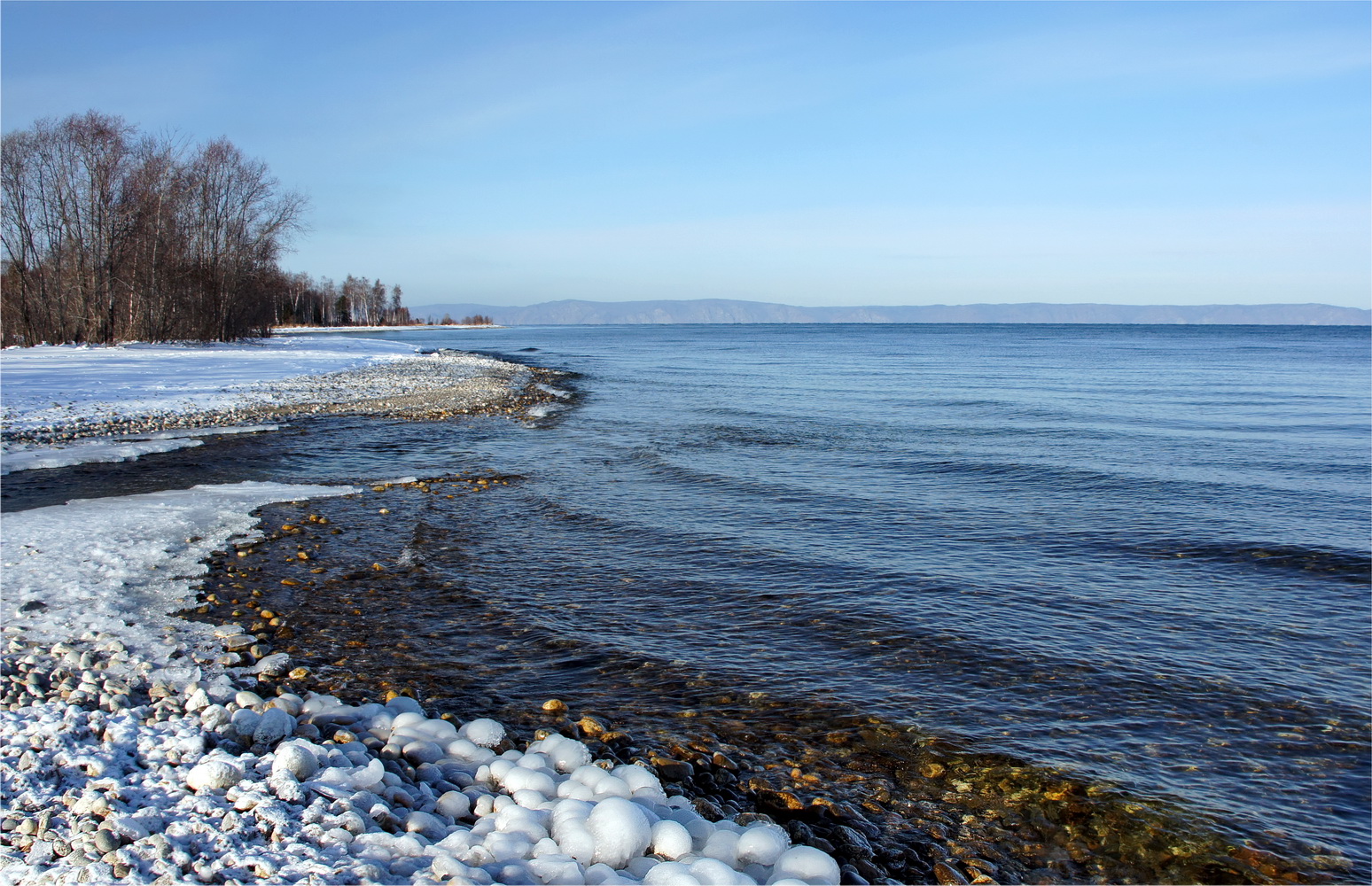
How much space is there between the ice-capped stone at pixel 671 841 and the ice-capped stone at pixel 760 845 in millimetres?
258

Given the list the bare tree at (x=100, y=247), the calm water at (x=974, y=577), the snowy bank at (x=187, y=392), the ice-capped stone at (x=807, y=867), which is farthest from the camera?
the bare tree at (x=100, y=247)

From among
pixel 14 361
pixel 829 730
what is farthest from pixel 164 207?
pixel 829 730

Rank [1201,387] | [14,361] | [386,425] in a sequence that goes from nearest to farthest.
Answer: [386,425] < [14,361] < [1201,387]

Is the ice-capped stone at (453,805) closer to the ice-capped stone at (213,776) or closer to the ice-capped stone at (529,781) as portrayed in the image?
the ice-capped stone at (529,781)

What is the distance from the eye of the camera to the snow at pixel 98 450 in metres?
12.6

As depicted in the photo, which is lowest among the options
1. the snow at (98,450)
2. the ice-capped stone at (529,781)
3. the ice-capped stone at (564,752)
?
the ice-capped stone at (564,752)

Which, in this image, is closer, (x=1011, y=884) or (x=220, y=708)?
(x=1011, y=884)

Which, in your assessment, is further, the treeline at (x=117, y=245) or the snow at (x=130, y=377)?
the treeline at (x=117, y=245)

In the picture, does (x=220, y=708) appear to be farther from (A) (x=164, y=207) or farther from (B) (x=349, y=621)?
(A) (x=164, y=207)

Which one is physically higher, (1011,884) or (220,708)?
(220,708)

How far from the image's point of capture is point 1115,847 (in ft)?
13.9

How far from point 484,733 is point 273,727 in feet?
3.81

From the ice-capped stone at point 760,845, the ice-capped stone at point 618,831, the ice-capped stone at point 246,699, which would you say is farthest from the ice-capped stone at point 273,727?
the ice-capped stone at point 760,845

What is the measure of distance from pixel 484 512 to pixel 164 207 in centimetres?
4711
